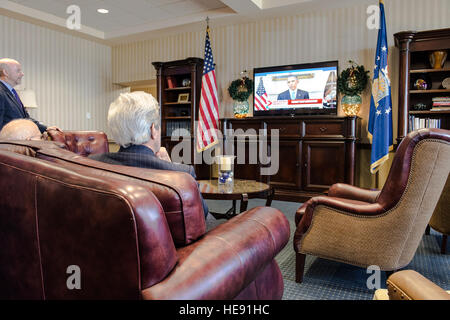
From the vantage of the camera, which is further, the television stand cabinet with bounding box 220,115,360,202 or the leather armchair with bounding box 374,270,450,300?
the television stand cabinet with bounding box 220,115,360,202

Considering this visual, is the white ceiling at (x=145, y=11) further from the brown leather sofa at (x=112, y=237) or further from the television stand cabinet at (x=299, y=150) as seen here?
the brown leather sofa at (x=112, y=237)

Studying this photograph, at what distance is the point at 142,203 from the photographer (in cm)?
76

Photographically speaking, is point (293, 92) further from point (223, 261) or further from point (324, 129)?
point (223, 261)

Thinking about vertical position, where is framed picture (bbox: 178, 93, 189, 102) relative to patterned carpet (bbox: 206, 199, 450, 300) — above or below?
above

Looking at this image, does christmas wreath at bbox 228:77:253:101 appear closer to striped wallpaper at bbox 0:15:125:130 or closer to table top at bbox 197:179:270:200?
table top at bbox 197:179:270:200

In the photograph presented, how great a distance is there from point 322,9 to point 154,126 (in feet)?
13.7

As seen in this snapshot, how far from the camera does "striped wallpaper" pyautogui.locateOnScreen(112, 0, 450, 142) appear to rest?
4.16 m

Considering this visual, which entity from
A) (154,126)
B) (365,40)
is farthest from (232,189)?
(365,40)

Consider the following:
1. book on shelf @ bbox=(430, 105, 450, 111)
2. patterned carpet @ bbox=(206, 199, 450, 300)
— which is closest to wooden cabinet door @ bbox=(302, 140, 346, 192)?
book on shelf @ bbox=(430, 105, 450, 111)

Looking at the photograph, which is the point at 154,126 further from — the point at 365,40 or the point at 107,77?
the point at 107,77

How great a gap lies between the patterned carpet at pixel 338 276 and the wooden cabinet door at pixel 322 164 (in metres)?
1.59

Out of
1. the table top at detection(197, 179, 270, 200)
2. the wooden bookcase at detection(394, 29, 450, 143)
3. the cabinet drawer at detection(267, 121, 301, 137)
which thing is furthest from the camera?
the cabinet drawer at detection(267, 121, 301, 137)

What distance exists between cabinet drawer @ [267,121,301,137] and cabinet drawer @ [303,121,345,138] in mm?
96

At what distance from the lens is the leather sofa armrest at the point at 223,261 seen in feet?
2.56
